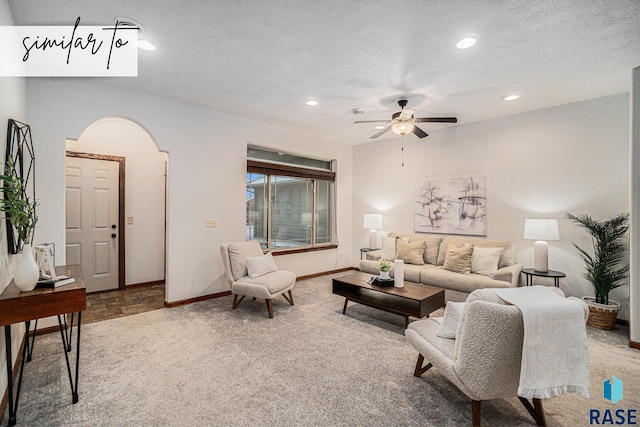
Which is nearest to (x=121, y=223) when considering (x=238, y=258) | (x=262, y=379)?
(x=238, y=258)

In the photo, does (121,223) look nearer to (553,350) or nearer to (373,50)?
(373,50)

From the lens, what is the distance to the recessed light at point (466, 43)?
2.52m

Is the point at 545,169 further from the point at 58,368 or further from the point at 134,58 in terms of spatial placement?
the point at 58,368

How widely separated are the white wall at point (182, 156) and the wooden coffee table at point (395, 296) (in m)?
1.87

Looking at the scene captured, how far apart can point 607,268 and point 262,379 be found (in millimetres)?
4234

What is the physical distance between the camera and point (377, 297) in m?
3.65

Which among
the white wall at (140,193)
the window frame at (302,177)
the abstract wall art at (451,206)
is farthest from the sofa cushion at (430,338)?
the white wall at (140,193)

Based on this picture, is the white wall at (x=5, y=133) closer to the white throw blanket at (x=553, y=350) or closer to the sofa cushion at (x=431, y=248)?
the white throw blanket at (x=553, y=350)

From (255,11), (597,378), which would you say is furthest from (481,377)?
(255,11)

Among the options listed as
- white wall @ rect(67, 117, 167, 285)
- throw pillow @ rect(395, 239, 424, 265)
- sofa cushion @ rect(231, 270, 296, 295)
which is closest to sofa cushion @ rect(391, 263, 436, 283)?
throw pillow @ rect(395, 239, 424, 265)

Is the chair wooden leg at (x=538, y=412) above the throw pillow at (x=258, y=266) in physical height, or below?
below

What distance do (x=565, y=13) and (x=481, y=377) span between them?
262cm

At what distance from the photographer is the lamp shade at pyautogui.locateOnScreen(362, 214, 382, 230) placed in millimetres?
5844

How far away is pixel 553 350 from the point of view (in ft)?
5.11
